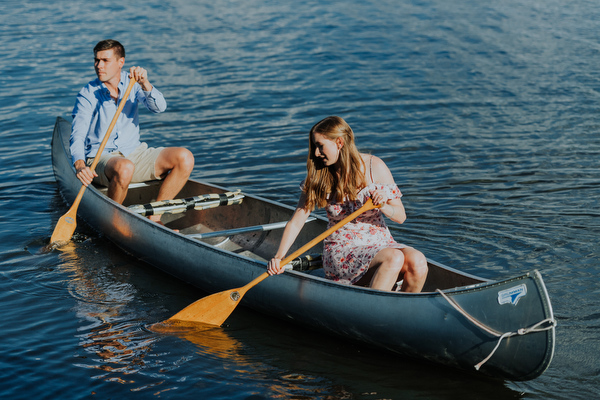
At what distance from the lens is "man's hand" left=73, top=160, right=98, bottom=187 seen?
246 inches

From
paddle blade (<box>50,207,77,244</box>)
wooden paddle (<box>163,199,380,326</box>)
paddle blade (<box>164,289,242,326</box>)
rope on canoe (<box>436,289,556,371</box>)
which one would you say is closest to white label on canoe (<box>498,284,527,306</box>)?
rope on canoe (<box>436,289,556,371</box>)

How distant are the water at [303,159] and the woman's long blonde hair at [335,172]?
1.11 metres

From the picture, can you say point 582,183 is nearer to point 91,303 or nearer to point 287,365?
point 287,365

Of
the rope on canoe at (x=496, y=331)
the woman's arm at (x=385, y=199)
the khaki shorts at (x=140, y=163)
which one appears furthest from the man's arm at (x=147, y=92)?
the rope on canoe at (x=496, y=331)

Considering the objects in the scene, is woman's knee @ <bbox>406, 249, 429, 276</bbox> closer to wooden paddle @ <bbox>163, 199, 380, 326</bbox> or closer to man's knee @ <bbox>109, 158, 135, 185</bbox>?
wooden paddle @ <bbox>163, 199, 380, 326</bbox>

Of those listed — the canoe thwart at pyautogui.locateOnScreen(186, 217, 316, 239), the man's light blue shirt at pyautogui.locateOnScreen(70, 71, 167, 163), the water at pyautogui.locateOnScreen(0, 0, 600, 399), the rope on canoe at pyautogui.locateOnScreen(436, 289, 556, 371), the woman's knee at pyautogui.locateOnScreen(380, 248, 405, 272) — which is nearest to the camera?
the rope on canoe at pyautogui.locateOnScreen(436, 289, 556, 371)

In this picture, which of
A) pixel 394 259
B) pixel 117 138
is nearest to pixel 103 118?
pixel 117 138

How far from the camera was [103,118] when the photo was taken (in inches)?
263

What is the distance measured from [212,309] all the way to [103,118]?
2542mm

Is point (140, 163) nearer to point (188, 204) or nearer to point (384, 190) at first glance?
point (188, 204)

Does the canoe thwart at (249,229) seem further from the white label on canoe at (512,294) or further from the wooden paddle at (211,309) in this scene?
the white label on canoe at (512,294)

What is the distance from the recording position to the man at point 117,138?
644cm

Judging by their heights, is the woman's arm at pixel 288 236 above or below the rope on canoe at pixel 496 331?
above

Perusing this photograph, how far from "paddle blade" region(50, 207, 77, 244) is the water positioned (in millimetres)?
144
